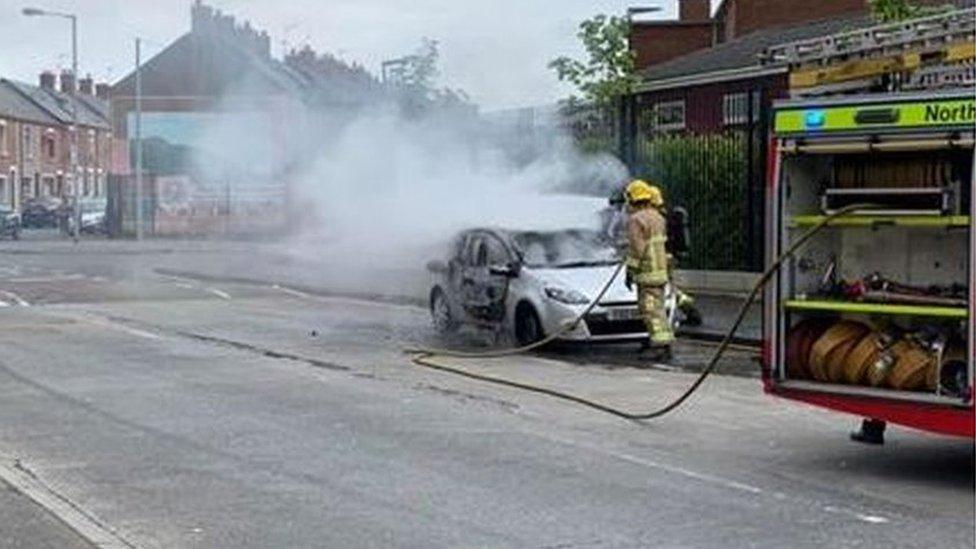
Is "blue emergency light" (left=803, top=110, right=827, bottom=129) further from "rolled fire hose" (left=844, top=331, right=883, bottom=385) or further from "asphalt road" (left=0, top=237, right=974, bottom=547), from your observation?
"asphalt road" (left=0, top=237, right=974, bottom=547)

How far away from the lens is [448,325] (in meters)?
19.4

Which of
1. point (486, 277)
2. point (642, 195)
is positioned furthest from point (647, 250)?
point (486, 277)

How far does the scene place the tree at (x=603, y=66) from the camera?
2806 centimetres

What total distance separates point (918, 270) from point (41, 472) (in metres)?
5.37

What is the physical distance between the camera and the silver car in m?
16.9

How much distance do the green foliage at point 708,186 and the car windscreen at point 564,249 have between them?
20.3ft

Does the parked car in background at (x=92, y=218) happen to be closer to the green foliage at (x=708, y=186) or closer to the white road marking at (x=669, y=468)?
the green foliage at (x=708, y=186)

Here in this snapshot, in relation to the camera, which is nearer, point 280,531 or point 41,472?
point 280,531

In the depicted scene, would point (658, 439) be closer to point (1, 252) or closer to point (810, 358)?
point (810, 358)

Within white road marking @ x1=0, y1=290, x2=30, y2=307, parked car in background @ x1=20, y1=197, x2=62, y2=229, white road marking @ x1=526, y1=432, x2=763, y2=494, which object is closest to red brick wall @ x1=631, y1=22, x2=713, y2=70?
white road marking @ x1=0, y1=290, x2=30, y2=307

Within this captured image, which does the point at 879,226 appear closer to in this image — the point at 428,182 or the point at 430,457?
the point at 430,457

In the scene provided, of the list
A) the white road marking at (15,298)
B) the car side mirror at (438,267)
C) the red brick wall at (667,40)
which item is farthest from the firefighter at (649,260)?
A: the red brick wall at (667,40)

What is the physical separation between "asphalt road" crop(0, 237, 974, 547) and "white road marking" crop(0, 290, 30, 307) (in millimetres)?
7885

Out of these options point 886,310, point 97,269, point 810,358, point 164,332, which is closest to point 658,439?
point 810,358
